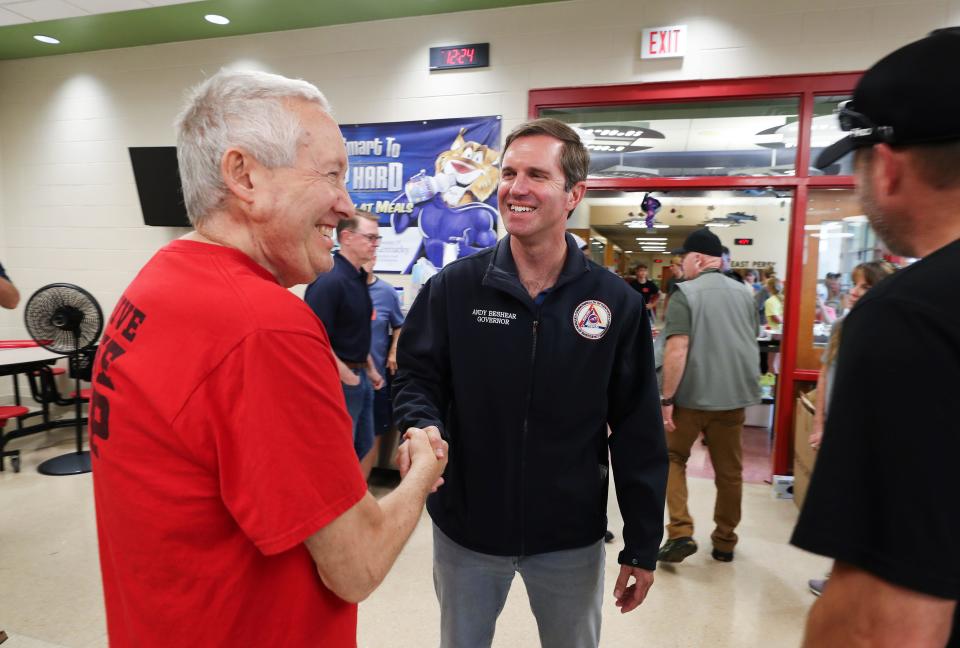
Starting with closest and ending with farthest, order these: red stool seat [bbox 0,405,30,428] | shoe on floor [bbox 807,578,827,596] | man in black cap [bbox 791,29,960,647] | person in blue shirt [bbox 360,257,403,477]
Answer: man in black cap [bbox 791,29,960,647], shoe on floor [bbox 807,578,827,596], person in blue shirt [bbox 360,257,403,477], red stool seat [bbox 0,405,30,428]

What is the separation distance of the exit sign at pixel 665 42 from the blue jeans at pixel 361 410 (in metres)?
3.29

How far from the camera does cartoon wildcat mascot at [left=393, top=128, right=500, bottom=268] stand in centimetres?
464

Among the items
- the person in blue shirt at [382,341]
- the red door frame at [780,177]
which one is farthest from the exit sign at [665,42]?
the person in blue shirt at [382,341]

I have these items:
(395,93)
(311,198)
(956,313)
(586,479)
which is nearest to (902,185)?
(956,313)

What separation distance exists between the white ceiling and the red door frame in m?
3.32

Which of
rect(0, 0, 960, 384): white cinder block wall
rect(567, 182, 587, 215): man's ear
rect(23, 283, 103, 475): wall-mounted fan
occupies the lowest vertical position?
rect(23, 283, 103, 475): wall-mounted fan

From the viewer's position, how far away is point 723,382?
3.09m

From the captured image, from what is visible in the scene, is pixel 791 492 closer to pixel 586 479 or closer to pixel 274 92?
pixel 586 479

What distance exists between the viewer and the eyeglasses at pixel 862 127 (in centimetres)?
71

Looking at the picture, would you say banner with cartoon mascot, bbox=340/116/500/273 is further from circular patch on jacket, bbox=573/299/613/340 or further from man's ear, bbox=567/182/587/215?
circular patch on jacket, bbox=573/299/613/340

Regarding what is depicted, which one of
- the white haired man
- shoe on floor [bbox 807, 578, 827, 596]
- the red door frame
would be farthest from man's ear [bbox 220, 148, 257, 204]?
the red door frame

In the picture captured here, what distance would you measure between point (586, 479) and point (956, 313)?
0.96 m

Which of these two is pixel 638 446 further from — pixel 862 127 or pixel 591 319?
pixel 862 127

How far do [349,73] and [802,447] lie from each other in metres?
4.80
